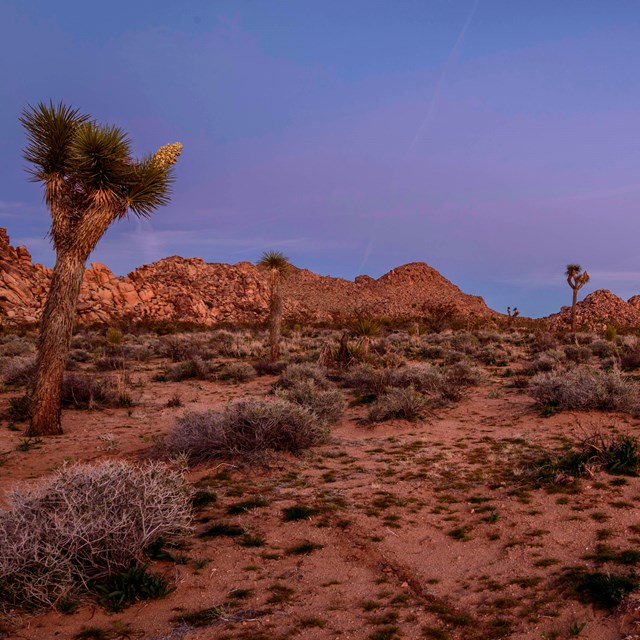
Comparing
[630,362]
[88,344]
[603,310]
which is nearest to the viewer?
[630,362]

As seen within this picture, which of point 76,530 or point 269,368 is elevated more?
point 269,368

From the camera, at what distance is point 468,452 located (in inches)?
339

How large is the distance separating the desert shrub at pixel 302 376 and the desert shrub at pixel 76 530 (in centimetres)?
964

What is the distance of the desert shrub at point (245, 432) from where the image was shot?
8156mm

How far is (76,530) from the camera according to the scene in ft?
14.0

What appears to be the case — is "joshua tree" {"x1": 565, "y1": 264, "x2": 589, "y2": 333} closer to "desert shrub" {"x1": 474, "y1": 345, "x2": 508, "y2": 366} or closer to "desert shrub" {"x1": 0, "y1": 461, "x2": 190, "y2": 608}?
"desert shrub" {"x1": 474, "y1": 345, "x2": 508, "y2": 366}

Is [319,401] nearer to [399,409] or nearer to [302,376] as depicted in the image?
[399,409]

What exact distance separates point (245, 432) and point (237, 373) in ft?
29.0

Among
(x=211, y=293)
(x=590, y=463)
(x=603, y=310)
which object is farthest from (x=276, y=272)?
(x=603, y=310)

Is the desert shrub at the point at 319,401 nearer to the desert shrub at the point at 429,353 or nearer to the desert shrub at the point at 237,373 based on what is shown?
the desert shrub at the point at 237,373

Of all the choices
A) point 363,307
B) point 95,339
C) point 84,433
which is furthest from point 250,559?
point 363,307

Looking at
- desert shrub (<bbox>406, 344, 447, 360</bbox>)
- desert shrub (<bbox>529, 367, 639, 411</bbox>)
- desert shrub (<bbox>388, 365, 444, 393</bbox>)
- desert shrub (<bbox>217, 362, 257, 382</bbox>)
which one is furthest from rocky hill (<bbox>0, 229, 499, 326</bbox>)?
desert shrub (<bbox>529, 367, 639, 411</bbox>)

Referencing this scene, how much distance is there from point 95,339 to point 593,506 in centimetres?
2709

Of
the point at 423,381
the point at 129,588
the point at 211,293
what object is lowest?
the point at 129,588
